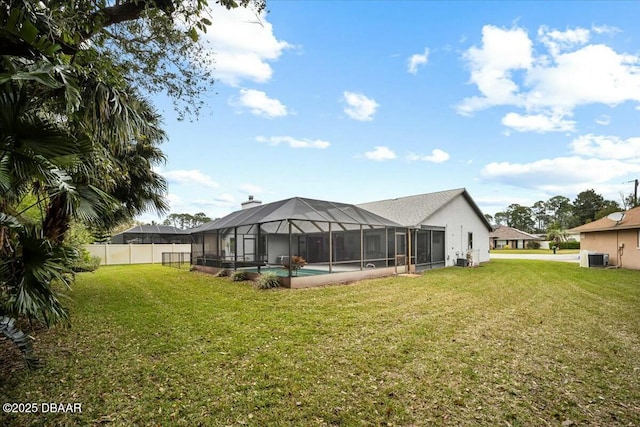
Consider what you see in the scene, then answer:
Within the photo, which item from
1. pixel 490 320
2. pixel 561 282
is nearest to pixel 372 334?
pixel 490 320

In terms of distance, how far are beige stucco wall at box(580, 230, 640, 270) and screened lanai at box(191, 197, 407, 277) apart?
10262 mm

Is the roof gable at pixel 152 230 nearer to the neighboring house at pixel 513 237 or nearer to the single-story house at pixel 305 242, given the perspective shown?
the single-story house at pixel 305 242

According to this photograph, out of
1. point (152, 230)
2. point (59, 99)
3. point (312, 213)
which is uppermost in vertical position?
point (59, 99)

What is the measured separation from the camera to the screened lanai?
11805 mm

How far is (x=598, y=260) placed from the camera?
50.3 ft

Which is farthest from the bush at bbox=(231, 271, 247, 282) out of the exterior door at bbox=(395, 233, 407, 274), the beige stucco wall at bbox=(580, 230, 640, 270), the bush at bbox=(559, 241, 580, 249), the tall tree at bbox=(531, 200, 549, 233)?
the tall tree at bbox=(531, 200, 549, 233)

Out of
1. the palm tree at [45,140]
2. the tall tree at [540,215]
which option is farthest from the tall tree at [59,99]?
the tall tree at [540,215]

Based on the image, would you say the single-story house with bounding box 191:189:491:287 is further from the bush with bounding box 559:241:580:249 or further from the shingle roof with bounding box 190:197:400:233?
the bush with bounding box 559:241:580:249

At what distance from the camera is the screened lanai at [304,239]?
38.7 ft

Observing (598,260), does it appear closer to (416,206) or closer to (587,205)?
(416,206)

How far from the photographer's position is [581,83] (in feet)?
35.9

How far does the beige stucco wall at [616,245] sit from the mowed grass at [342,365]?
953 centimetres

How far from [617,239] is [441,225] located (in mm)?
8117

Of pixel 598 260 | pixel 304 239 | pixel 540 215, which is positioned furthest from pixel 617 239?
pixel 540 215
